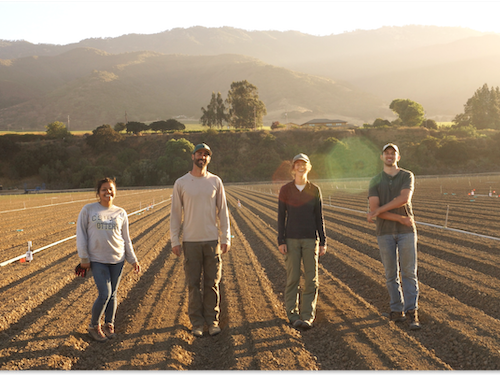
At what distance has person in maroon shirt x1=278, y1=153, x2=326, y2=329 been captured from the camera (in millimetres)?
5734

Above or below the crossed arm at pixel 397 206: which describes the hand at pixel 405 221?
below

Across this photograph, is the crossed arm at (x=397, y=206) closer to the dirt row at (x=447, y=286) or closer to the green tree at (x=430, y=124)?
the dirt row at (x=447, y=286)

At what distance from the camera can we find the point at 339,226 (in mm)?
16266

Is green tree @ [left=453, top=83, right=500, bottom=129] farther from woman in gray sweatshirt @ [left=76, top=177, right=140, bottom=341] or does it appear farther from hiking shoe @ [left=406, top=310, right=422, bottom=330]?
woman in gray sweatshirt @ [left=76, top=177, right=140, bottom=341]

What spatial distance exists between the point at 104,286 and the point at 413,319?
13.9ft

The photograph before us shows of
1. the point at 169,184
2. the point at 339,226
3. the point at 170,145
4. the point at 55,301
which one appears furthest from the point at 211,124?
the point at 55,301

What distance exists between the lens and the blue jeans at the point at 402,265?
18.7ft

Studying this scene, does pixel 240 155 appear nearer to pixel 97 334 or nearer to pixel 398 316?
pixel 398 316

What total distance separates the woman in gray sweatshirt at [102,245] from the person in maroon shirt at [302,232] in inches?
88.0

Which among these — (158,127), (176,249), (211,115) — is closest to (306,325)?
(176,249)

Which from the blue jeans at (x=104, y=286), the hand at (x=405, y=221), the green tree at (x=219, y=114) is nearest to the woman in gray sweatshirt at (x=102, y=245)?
the blue jeans at (x=104, y=286)

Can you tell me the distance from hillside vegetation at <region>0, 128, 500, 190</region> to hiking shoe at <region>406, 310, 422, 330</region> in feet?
228

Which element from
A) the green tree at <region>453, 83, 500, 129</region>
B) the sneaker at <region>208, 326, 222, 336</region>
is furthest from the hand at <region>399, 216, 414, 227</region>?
the green tree at <region>453, 83, 500, 129</region>

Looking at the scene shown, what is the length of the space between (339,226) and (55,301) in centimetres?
1145
